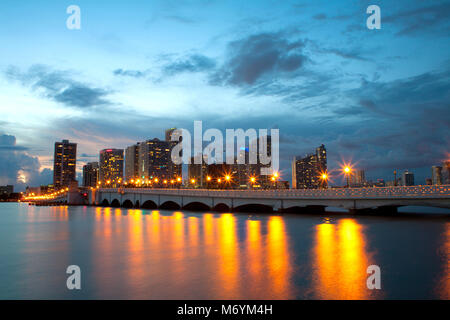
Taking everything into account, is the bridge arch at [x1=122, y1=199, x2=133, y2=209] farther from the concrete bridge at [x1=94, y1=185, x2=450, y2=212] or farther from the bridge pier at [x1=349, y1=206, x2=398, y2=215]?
the bridge pier at [x1=349, y1=206, x2=398, y2=215]

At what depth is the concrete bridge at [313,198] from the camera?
156 ft

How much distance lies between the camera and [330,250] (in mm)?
27156

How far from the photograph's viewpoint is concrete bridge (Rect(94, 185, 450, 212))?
47656mm

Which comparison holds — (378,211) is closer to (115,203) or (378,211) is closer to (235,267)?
(235,267)

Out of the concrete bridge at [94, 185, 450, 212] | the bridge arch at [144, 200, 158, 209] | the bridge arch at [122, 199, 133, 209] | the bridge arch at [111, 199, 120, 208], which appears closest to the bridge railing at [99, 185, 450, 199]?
the concrete bridge at [94, 185, 450, 212]

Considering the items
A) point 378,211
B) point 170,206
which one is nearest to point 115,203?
point 170,206

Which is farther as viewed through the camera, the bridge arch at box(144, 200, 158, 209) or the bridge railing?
the bridge arch at box(144, 200, 158, 209)

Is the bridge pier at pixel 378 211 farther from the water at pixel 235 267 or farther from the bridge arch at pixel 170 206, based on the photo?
the bridge arch at pixel 170 206

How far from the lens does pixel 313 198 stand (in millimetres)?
60781

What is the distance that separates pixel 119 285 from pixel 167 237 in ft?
70.8

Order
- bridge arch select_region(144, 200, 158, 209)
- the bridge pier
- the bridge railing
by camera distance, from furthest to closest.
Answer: bridge arch select_region(144, 200, 158, 209) < the bridge pier < the bridge railing

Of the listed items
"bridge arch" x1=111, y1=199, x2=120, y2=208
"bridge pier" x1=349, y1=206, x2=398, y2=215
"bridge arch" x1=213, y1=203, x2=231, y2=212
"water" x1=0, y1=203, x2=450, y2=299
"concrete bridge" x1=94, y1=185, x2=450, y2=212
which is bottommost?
"bridge arch" x1=111, y1=199, x2=120, y2=208
